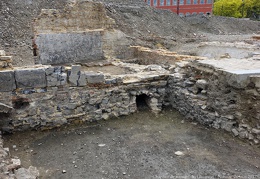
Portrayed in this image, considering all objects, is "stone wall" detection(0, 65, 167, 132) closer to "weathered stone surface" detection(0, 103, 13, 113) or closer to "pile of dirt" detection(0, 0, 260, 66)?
"weathered stone surface" detection(0, 103, 13, 113)

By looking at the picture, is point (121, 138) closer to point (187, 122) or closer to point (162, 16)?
point (187, 122)

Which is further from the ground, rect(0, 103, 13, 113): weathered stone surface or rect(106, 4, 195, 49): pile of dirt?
rect(106, 4, 195, 49): pile of dirt

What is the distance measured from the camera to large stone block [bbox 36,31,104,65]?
10.4m

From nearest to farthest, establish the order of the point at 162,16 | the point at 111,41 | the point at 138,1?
the point at 111,41
the point at 162,16
the point at 138,1

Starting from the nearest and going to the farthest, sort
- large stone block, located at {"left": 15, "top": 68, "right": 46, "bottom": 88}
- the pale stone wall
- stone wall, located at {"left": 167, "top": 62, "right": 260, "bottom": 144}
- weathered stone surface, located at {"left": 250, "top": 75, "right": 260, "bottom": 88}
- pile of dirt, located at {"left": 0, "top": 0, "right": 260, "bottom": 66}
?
weathered stone surface, located at {"left": 250, "top": 75, "right": 260, "bottom": 88} → stone wall, located at {"left": 167, "top": 62, "right": 260, "bottom": 144} → large stone block, located at {"left": 15, "top": 68, "right": 46, "bottom": 88} → the pale stone wall → pile of dirt, located at {"left": 0, "top": 0, "right": 260, "bottom": 66}

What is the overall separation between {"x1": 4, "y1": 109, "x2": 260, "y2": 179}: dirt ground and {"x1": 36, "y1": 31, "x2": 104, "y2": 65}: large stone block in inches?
210

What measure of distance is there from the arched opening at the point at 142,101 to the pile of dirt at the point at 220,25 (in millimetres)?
24241

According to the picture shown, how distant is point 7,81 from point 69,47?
5.40 m

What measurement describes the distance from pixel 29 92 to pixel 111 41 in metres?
6.79

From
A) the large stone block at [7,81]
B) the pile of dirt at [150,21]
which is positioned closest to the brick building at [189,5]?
the pile of dirt at [150,21]

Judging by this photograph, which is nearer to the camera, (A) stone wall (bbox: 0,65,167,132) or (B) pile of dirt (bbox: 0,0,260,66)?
(A) stone wall (bbox: 0,65,167,132)

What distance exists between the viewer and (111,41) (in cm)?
1205

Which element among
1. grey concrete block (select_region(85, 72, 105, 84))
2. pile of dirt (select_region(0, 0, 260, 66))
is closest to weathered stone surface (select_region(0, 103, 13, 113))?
grey concrete block (select_region(85, 72, 105, 84))

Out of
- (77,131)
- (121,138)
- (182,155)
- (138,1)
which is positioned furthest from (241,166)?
(138,1)
